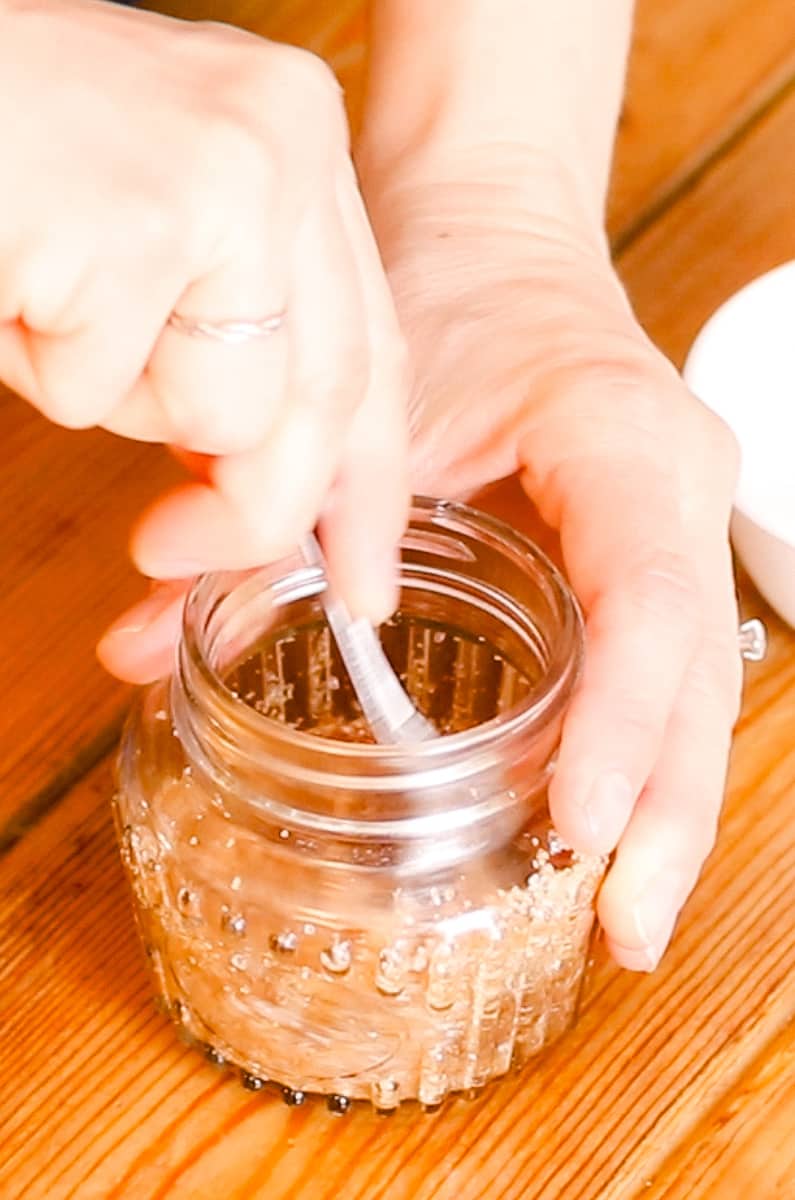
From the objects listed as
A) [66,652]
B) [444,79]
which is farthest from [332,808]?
[444,79]

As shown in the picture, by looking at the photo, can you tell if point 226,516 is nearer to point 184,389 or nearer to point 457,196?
point 184,389

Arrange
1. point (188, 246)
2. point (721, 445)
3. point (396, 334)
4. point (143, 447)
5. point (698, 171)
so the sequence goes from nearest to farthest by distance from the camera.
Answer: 1. point (188, 246)
2. point (396, 334)
3. point (721, 445)
4. point (143, 447)
5. point (698, 171)

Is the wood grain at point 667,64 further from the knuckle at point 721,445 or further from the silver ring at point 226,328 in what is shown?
the silver ring at point 226,328

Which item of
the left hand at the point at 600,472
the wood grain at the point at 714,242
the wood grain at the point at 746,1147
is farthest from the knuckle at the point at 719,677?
the wood grain at the point at 714,242

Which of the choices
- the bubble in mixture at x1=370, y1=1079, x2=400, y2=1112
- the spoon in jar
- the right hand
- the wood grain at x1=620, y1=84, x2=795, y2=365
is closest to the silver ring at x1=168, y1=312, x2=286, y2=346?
the right hand

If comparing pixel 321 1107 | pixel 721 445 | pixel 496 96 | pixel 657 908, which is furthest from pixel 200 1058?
pixel 496 96

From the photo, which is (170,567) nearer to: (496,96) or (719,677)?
(719,677)
